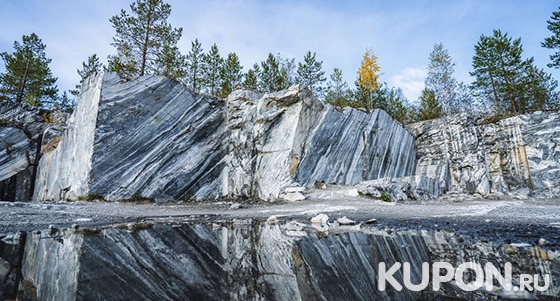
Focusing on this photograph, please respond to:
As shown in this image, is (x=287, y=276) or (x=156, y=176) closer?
(x=287, y=276)

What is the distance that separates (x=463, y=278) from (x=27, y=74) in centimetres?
3389

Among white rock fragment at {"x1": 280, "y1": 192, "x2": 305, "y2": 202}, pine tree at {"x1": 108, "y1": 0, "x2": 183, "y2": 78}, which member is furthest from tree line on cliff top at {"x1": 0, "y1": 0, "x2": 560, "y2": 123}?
white rock fragment at {"x1": 280, "y1": 192, "x2": 305, "y2": 202}

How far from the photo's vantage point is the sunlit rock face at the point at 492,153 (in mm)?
16453

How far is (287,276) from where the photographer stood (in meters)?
2.55

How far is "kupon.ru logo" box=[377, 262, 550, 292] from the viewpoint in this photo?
196cm

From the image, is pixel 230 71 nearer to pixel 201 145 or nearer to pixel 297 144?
pixel 201 145

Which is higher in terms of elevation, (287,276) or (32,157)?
(32,157)

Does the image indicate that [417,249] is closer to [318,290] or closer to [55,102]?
[318,290]

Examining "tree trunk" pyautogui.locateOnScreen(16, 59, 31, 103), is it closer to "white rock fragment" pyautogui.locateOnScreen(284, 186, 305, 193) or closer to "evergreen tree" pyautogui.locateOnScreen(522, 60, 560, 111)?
"white rock fragment" pyautogui.locateOnScreen(284, 186, 305, 193)

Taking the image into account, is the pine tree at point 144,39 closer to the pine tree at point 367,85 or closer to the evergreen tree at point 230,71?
the evergreen tree at point 230,71

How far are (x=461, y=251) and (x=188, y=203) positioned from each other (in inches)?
536

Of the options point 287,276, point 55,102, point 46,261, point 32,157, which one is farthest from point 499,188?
point 55,102

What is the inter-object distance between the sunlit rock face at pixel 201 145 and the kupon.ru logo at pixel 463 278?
11.4m

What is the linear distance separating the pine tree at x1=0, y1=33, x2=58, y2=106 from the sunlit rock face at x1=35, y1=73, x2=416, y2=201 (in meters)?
11.7
